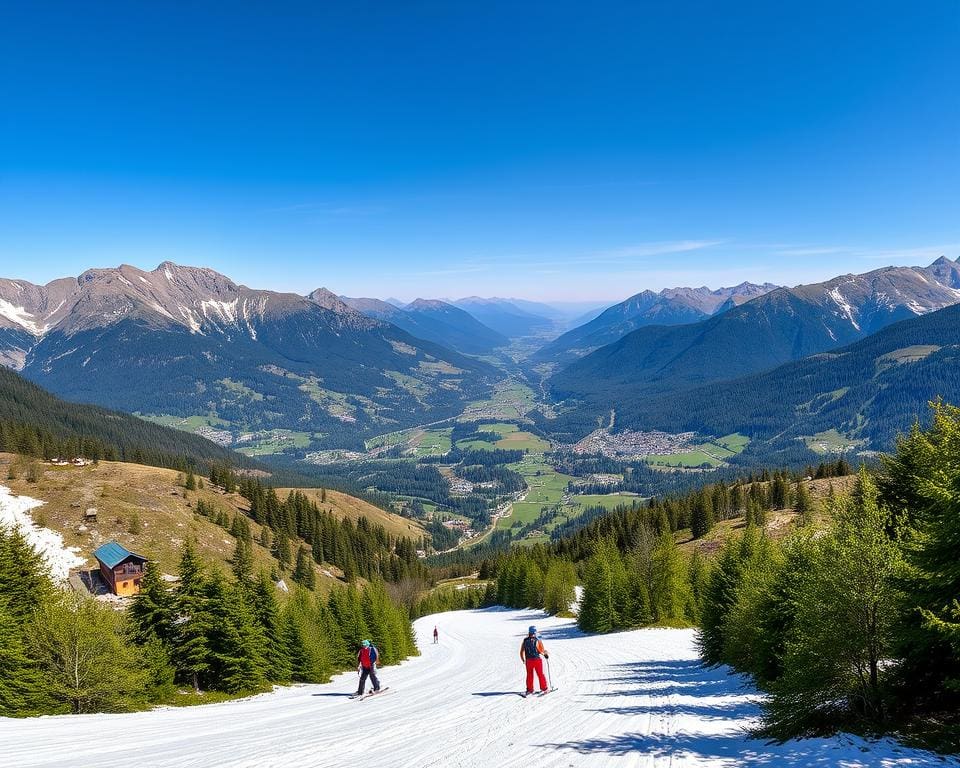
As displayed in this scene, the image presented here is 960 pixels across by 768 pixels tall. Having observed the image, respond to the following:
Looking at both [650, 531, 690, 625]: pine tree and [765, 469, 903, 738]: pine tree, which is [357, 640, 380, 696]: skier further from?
[650, 531, 690, 625]: pine tree

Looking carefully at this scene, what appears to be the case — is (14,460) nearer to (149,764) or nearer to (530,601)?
(530,601)

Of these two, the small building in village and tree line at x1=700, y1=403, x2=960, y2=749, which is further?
the small building in village

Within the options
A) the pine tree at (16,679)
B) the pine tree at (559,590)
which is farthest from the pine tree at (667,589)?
the pine tree at (16,679)

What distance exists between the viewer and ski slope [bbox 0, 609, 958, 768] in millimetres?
12445

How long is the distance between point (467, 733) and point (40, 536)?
91280 millimetres

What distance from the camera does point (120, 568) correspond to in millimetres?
72000

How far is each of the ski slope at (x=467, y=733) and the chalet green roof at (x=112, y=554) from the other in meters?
62.9

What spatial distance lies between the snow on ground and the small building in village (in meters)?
4.64

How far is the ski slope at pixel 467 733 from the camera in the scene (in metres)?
12.4

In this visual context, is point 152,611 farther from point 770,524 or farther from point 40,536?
point 770,524

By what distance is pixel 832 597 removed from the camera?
551 inches

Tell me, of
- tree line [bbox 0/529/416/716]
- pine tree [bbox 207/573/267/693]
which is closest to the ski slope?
tree line [bbox 0/529/416/716]

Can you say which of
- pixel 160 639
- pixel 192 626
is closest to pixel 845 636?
pixel 192 626

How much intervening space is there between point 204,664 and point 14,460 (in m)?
103
